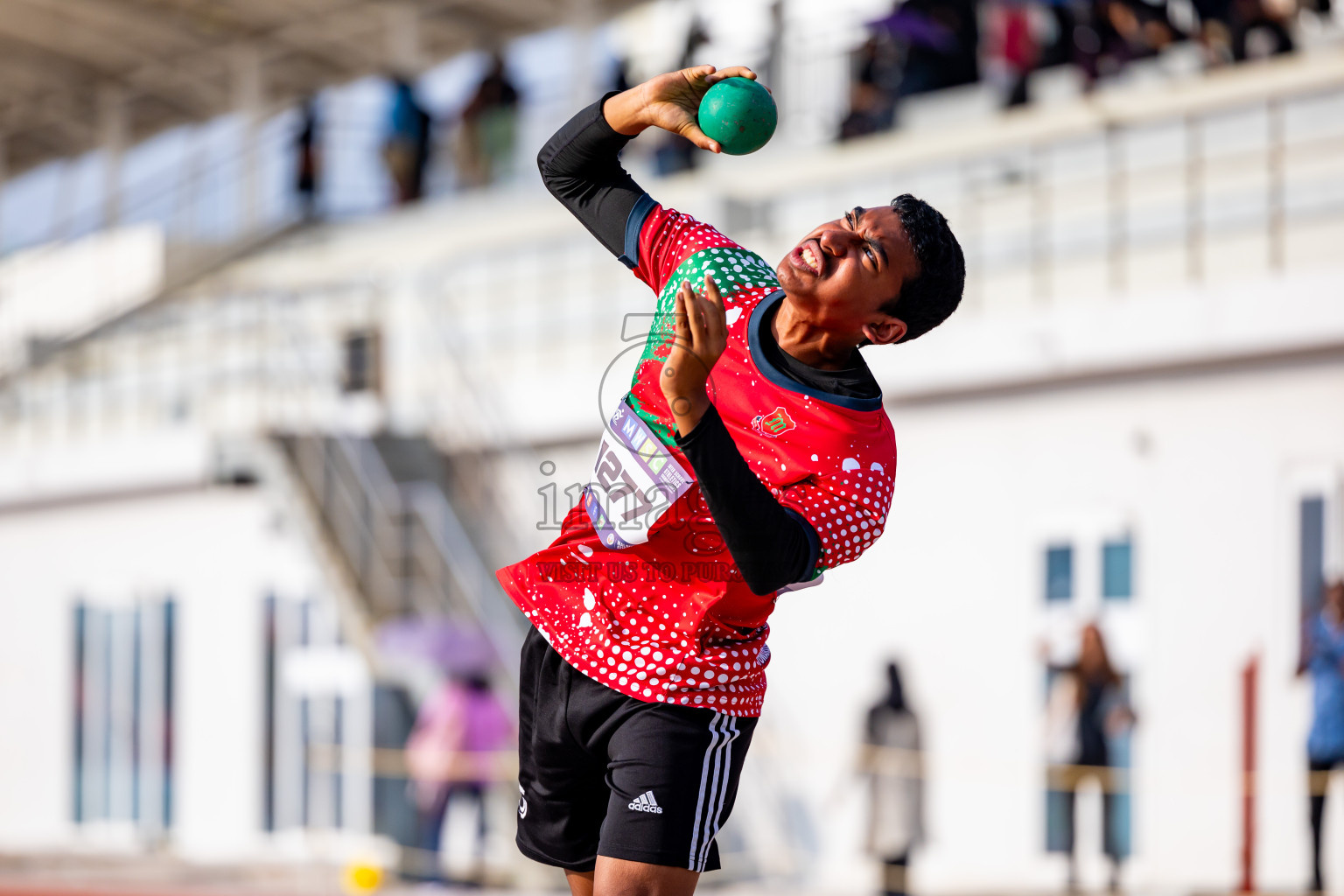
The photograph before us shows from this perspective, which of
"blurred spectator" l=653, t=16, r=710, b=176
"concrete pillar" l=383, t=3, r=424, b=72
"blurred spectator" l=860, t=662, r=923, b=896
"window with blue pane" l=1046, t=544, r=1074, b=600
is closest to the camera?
"blurred spectator" l=860, t=662, r=923, b=896

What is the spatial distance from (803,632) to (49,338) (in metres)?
11.8

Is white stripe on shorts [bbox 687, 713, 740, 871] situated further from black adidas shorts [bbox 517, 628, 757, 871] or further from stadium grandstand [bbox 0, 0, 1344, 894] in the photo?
stadium grandstand [bbox 0, 0, 1344, 894]

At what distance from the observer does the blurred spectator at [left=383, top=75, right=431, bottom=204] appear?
61.6 ft

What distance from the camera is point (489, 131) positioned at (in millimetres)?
18094

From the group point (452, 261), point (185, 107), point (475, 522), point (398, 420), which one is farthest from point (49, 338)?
point (475, 522)

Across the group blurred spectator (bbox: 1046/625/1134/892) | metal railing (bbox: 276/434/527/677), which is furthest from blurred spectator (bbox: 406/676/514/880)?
blurred spectator (bbox: 1046/625/1134/892)

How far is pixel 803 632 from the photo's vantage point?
12711 millimetres

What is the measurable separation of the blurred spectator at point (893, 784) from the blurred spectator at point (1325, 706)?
93.8 inches

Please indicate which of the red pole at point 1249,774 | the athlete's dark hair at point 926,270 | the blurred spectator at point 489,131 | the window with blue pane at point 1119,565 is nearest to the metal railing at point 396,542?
the window with blue pane at point 1119,565

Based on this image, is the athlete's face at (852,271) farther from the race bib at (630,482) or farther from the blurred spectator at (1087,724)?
the blurred spectator at (1087,724)

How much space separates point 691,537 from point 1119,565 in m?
8.62

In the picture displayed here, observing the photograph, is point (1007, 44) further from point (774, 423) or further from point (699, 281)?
point (774, 423)

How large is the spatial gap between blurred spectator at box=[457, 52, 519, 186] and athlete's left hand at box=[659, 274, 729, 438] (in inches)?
617

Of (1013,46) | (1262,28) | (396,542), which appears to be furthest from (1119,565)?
(396,542)
